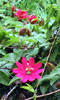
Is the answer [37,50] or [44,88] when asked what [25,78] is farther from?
[37,50]

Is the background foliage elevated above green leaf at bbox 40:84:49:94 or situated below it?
above

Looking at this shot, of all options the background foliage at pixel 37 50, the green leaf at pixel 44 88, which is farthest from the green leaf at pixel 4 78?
the green leaf at pixel 44 88

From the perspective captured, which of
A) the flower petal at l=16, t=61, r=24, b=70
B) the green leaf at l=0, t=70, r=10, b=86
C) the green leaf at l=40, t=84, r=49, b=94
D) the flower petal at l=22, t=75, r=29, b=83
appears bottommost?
the green leaf at l=40, t=84, r=49, b=94

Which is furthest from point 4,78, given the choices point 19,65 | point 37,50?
point 37,50

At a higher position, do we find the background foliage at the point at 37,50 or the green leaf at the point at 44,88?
the background foliage at the point at 37,50

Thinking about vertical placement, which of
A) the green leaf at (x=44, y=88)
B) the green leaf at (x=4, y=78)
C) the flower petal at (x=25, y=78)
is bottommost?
the green leaf at (x=44, y=88)

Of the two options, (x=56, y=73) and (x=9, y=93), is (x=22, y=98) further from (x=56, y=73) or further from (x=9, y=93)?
(x=56, y=73)

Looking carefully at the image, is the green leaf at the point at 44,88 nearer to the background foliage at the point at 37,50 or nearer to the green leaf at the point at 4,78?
the background foliage at the point at 37,50

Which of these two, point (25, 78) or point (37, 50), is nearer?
point (25, 78)

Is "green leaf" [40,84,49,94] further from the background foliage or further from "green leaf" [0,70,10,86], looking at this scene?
"green leaf" [0,70,10,86]

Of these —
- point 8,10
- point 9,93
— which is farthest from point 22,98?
point 8,10

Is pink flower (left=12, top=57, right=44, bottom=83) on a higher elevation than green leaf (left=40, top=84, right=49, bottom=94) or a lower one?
higher

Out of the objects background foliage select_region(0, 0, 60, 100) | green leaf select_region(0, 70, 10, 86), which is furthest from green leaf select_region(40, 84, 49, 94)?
green leaf select_region(0, 70, 10, 86)
